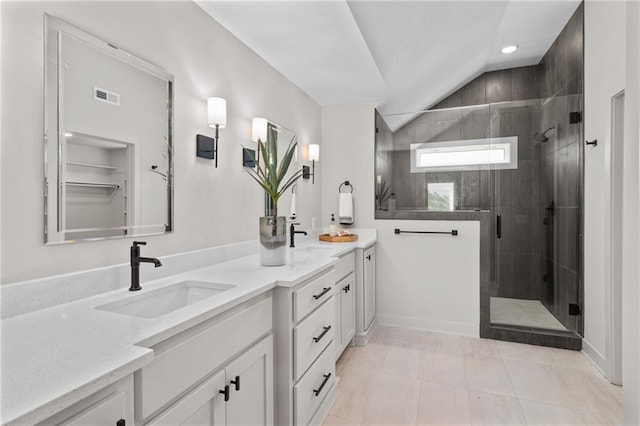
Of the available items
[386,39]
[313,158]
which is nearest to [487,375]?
[313,158]

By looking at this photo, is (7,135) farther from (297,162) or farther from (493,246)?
(493,246)

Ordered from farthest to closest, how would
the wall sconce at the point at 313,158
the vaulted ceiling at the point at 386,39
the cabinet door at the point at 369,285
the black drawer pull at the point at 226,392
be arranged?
1. the wall sconce at the point at 313,158
2. the cabinet door at the point at 369,285
3. the vaulted ceiling at the point at 386,39
4. the black drawer pull at the point at 226,392

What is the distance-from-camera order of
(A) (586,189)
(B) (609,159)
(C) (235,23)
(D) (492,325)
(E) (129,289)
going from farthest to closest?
(D) (492,325) → (A) (586,189) → (B) (609,159) → (C) (235,23) → (E) (129,289)

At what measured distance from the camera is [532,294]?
3.16 m

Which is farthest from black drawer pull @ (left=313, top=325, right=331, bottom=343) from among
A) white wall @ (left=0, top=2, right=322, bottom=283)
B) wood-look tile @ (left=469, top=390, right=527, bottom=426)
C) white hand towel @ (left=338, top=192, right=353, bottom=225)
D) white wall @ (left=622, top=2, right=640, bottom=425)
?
white hand towel @ (left=338, top=192, right=353, bottom=225)

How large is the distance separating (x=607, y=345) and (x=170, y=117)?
3.14 m

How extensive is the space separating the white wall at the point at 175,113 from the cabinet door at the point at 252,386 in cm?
69

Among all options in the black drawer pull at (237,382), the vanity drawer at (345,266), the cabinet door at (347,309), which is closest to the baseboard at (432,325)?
the cabinet door at (347,309)

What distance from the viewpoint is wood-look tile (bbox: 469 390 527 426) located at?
1.79m

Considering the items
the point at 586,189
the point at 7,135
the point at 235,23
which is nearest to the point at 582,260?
the point at 586,189

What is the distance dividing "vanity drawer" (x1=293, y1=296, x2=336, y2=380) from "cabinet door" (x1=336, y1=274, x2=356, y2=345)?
494mm

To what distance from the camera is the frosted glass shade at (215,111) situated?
6.02ft

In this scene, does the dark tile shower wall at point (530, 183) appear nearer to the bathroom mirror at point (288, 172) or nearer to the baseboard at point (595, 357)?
the baseboard at point (595, 357)

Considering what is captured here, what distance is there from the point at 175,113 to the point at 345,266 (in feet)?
5.20
